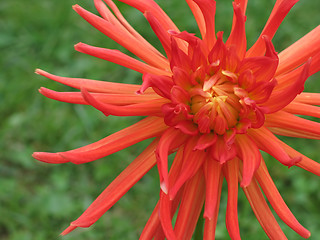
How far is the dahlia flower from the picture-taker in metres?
1.62

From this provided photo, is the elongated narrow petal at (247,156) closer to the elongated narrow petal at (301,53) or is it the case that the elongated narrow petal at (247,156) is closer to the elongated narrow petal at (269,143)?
the elongated narrow petal at (269,143)

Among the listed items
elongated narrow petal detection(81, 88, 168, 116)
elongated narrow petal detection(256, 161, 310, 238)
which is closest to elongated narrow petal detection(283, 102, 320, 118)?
elongated narrow petal detection(256, 161, 310, 238)

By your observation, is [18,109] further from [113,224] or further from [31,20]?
[113,224]

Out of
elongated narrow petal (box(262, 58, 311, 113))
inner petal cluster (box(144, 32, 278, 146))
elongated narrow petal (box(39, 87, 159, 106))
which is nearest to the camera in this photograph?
elongated narrow petal (box(262, 58, 311, 113))

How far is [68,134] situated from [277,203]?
2.43m

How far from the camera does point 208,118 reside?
1628mm

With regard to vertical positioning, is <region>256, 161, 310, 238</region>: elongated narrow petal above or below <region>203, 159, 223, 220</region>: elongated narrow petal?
→ above

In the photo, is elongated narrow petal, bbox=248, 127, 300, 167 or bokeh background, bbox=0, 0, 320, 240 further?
bokeh background, bbox=0, 0, 320, 240

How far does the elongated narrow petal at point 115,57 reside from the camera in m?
1.74

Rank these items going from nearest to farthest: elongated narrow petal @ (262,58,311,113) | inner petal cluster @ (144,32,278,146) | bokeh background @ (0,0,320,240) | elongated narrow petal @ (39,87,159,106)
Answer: elongated narrow petal @ (262,58,311,113)
inner petal cluster @ (144,32,278,146)
elongated narrow petal @ (39,87,159,106)
bokeh background @ (0,0,320,240)

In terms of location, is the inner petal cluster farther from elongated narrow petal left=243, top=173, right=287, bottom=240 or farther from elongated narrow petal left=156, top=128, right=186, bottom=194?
elongated narrow petal left=243, top=173, right=287, bottom=240

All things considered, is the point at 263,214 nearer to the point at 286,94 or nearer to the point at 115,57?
the point at 286,94

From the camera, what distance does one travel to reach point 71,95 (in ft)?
5.79

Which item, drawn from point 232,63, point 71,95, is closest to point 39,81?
point 71,95
